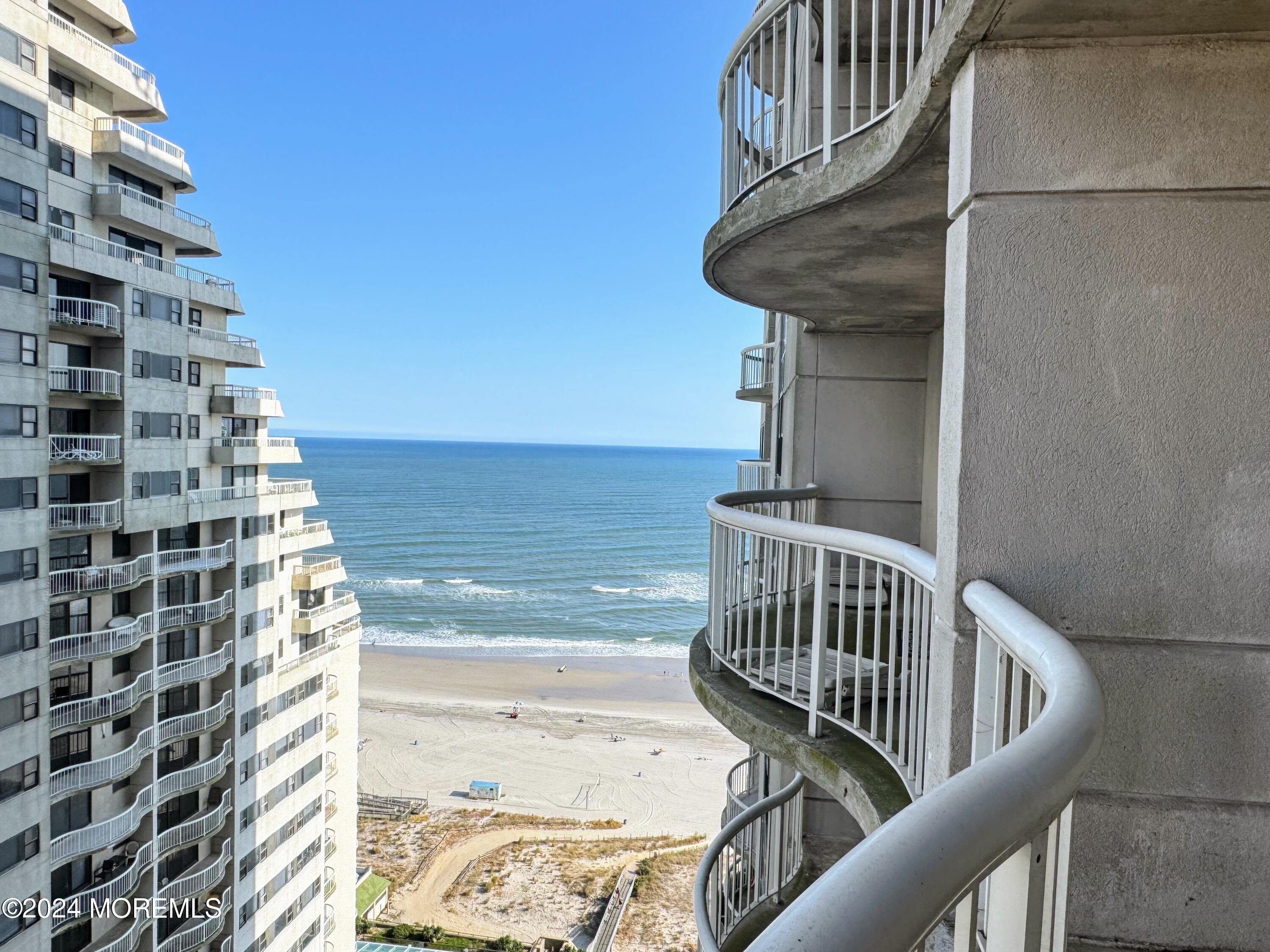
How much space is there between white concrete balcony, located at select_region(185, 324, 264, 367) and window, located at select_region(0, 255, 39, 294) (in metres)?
3.45

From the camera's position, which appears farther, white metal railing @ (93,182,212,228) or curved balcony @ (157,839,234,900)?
curved balcony @ (157,839,234,900)

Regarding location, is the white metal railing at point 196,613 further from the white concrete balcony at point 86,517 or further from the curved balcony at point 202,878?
the curved balcony at point 202,878

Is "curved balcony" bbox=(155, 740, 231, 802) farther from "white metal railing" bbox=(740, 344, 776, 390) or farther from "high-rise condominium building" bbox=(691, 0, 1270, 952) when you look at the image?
"high-rise condominium building" bbox=(691, 0, 1270, 952)

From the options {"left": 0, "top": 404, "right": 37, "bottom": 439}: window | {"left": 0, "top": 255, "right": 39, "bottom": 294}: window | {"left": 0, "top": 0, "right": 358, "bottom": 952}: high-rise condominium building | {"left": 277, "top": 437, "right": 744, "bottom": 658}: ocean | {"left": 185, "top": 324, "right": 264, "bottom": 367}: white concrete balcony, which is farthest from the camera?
{"left": 277, "top": 437, "right": 744, "bottom": 658}: ocean

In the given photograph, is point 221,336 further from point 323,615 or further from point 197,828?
point 197,828

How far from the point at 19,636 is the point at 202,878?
6.35 meters

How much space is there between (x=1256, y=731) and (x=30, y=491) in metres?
12.9

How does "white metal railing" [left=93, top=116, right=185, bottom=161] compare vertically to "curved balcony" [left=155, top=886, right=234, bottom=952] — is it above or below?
above

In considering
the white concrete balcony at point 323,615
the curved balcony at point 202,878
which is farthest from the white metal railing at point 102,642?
the white concrete balcony at point 323,615

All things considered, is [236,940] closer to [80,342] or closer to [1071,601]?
[80,342]

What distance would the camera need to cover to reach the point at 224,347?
612 inches

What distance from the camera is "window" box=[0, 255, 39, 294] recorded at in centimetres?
1034

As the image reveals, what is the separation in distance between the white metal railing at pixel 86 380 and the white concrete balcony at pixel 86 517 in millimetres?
1725

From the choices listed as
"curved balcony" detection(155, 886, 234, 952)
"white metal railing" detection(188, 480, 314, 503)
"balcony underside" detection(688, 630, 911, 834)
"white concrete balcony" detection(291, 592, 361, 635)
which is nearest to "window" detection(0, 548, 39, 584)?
"white metal railing" detection(188, 480, 314, 503)
